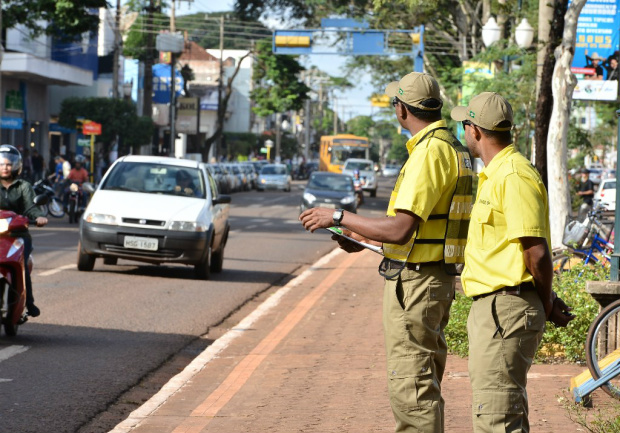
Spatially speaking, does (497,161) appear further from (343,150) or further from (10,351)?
(343,150)

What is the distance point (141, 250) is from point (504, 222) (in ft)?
36.7

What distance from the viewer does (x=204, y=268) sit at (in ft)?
52.6

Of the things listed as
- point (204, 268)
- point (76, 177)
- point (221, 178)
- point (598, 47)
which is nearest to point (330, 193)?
point (76, 177)

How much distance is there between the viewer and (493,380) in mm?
4723

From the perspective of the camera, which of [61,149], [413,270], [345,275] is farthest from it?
[61,149]

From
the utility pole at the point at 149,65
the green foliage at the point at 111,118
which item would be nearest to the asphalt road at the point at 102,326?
the green foliage at the point at 111,118

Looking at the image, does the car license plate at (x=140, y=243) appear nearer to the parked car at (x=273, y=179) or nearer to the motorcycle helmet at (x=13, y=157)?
the motorcycle helmet at (x=13, y=157)

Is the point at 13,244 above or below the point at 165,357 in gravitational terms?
above

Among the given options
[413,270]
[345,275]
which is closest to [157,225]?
[345,275]

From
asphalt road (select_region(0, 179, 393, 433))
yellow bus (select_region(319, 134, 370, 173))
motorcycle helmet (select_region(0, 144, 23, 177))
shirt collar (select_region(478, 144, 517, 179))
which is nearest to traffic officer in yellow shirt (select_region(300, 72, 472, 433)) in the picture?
shirt collar (select_region(478, 144, 517, 179))

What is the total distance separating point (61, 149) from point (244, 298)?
43225 mm

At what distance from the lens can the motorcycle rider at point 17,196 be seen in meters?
10.1

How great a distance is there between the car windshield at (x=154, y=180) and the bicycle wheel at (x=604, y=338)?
9.63m

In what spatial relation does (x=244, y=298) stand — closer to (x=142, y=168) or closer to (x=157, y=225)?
(x=157, y=225)
